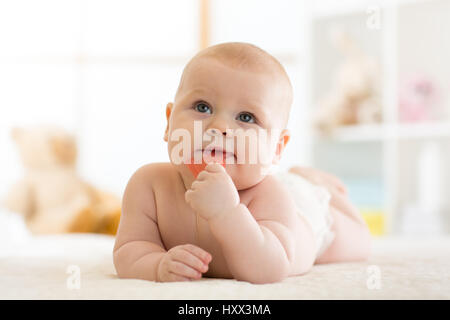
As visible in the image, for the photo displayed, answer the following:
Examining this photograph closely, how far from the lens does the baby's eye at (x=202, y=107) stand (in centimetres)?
84

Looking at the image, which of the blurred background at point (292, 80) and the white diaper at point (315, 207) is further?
the blurred background at point (292, 80)

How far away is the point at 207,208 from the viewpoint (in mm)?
726

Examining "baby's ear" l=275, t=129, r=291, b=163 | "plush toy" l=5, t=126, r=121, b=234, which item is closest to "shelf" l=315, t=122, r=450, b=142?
"plush toy" l=5, t=126, r=121, b=234

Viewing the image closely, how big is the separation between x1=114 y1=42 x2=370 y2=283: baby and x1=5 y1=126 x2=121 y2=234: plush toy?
1.64m

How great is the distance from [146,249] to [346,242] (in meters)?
0.52

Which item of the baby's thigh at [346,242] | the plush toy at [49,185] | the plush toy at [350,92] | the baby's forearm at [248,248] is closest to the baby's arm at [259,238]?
the baby's forearm at [248,248]

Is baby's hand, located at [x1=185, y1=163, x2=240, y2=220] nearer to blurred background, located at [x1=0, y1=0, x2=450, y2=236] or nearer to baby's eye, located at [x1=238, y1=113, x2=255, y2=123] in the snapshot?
baby's eye, located at [x1=238, y1=113, x2=255, y2=123]

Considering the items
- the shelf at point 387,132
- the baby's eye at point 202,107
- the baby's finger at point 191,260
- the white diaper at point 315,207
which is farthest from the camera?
the shelf at point 387,132

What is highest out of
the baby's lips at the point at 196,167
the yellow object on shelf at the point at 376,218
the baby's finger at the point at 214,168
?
the baby's finger at the point at 214,168

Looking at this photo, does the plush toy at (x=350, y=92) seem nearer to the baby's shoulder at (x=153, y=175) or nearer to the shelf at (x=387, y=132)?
the shelf at (x=387, y=132)

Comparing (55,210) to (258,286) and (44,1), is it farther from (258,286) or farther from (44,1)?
(258,286)

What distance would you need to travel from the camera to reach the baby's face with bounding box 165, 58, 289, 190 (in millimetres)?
812

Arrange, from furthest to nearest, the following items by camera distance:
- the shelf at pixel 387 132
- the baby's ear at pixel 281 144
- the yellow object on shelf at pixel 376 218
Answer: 1. the yellow object on shelf at pixel 376 218
2. the shelf at pixel 387 132
3. the baby's ear at pixel 281 144

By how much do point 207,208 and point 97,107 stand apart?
2.96 metres
